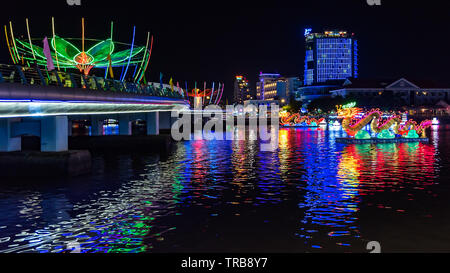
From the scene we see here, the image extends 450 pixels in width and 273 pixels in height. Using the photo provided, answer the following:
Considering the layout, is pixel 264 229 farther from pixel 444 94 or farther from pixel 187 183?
pixel 444 94

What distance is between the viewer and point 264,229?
1623 centimetres

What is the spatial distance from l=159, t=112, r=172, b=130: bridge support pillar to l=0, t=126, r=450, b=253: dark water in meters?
43.9

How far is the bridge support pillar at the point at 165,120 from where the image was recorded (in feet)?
258

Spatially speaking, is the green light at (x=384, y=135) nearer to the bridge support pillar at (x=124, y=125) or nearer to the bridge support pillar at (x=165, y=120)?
the bridge support pillar at (x=124, y=125)

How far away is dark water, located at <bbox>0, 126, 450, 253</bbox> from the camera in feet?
48.1

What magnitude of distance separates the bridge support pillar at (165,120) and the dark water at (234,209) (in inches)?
1729

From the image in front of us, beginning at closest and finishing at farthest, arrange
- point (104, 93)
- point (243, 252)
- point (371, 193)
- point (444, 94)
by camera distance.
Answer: point (243, 252) → point (371, 193) → point (104, 93) → point (444, 94)

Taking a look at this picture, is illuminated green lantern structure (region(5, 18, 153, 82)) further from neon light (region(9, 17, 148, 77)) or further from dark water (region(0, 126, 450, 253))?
dark water (region(0, 126, 450, 253))

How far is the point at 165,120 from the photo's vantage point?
79.1 metres

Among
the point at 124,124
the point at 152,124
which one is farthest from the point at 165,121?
the point at 124,124

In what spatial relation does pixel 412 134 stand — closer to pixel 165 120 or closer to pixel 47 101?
pixel 165 120

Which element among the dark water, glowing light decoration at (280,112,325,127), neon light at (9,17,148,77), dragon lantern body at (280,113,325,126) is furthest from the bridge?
dragon lantern body at (280,113,325,126)

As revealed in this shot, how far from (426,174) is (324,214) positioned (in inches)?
547
